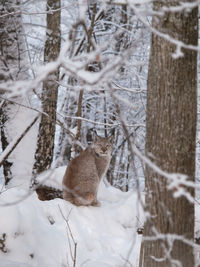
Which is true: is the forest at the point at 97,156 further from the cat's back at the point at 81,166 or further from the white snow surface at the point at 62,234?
the cat's back at the point at 81,166

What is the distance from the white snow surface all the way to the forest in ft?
0.04

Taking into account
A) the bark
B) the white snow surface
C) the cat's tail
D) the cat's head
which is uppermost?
the bark

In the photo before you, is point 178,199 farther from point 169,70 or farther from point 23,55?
point 23,55

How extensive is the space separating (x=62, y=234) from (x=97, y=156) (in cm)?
176

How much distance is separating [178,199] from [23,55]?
4.02m

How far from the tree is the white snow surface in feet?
4.75

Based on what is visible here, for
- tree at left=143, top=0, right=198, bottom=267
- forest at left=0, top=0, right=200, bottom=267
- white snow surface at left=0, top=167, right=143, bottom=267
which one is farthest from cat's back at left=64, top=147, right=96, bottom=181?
tree at left=143, top=0, right=198, bottom=267

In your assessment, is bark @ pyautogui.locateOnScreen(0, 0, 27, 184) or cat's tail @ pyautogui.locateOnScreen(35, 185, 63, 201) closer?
bark @ pyautogui.locateOnScreen(0, 0, 27, 184)

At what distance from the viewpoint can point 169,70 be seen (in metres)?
2.98

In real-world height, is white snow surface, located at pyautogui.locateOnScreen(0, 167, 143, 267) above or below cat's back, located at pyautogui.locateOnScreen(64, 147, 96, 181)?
below

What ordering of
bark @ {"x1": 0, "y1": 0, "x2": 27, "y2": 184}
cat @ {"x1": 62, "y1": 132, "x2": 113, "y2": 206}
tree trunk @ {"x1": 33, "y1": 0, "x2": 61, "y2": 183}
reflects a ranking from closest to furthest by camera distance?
cat @ {"x1": 62, "y1": 132, "x2": 113, "y2": 206} < bark @ {"x1": 0, "y1": 0, "x2": 27, "y2": 184} < tree trunk @ {"x1": 33, "y1": 0, "x2": 61, "y2": 183}

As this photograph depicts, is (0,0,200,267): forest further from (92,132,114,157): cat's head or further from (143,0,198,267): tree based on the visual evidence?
(92,132,114,157): cat's head

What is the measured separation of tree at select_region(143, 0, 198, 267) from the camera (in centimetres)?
296

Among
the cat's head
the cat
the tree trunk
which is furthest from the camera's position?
the cat's head
